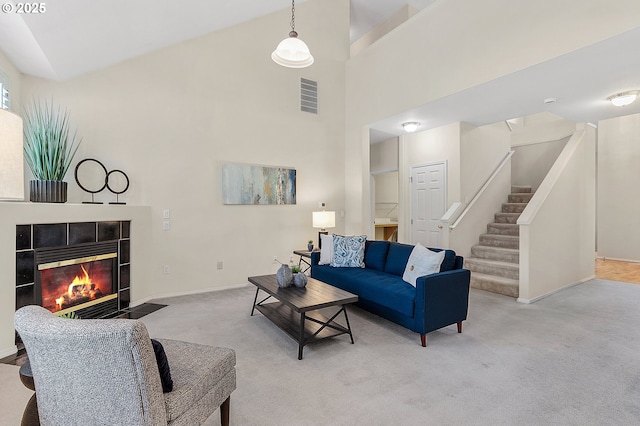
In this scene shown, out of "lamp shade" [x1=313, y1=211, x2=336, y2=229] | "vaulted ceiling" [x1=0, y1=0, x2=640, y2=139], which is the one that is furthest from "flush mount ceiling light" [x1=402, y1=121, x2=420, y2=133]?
"lamp shade" [x1=313, y1=211, x2=336, y2=229]

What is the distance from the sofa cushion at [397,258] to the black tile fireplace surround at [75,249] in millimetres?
3356

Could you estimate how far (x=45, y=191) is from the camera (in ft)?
10.6

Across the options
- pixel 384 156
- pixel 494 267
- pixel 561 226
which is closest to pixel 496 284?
pixel 494 267

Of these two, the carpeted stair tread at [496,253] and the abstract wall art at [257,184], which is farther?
the carpeted stair tread at [496,253]

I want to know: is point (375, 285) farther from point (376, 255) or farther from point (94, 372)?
point (94, 372)

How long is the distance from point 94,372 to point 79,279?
9.59 ft

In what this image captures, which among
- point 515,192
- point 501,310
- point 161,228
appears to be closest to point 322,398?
point 501,310

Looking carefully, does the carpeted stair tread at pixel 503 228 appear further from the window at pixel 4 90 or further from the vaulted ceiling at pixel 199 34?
the window at pixel 4 90

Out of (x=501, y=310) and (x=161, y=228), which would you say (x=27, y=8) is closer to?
(x=161, y=228)

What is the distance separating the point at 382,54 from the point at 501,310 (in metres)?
4.34

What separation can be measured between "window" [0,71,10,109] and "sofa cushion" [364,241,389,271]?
435 cm

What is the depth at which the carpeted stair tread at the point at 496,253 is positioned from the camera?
517 centimetres

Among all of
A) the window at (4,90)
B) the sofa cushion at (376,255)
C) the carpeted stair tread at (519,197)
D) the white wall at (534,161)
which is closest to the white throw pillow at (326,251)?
the sofa cushion at (376,255)

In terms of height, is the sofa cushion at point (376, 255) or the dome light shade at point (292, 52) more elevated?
the dome light shade at point (292, 52)
